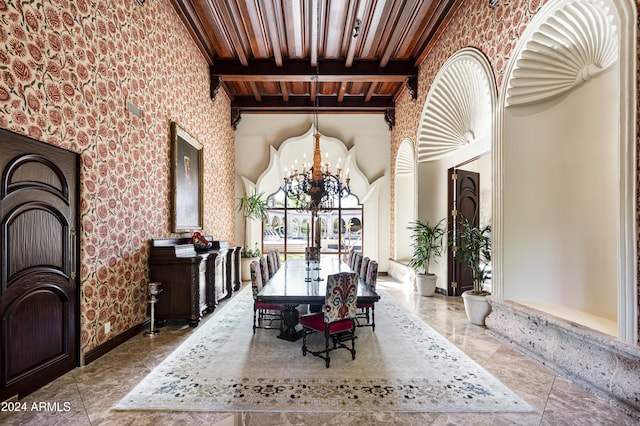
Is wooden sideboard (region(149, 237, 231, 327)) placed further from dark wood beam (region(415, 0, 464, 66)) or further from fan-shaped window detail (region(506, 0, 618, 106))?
dark wood beam (region(415, 0, 464, 66))

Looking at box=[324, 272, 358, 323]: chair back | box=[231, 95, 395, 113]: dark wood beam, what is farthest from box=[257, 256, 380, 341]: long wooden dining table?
box=[231, 95, 395, 113]: dark wood beam

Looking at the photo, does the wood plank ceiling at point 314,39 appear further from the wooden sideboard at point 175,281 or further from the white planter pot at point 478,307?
the white planter pot at point 478,307

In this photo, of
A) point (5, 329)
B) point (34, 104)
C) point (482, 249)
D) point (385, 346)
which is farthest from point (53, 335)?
point (482, 249)

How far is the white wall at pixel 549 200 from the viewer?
3439 mm

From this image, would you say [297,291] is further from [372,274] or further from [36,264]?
[36,264]

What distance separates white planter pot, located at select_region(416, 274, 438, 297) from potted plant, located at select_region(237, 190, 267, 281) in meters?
3.65

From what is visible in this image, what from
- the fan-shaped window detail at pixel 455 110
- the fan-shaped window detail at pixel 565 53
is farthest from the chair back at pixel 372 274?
the fan-shaped window detail at pixel 455 110

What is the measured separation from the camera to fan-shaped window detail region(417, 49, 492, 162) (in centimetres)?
489

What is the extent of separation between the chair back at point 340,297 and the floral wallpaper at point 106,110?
232 centimetres

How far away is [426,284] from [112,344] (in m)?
4.96

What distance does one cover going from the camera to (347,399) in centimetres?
238

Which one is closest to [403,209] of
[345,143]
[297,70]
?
[345,143]

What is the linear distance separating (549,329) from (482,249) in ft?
5.02

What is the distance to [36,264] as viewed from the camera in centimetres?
250
